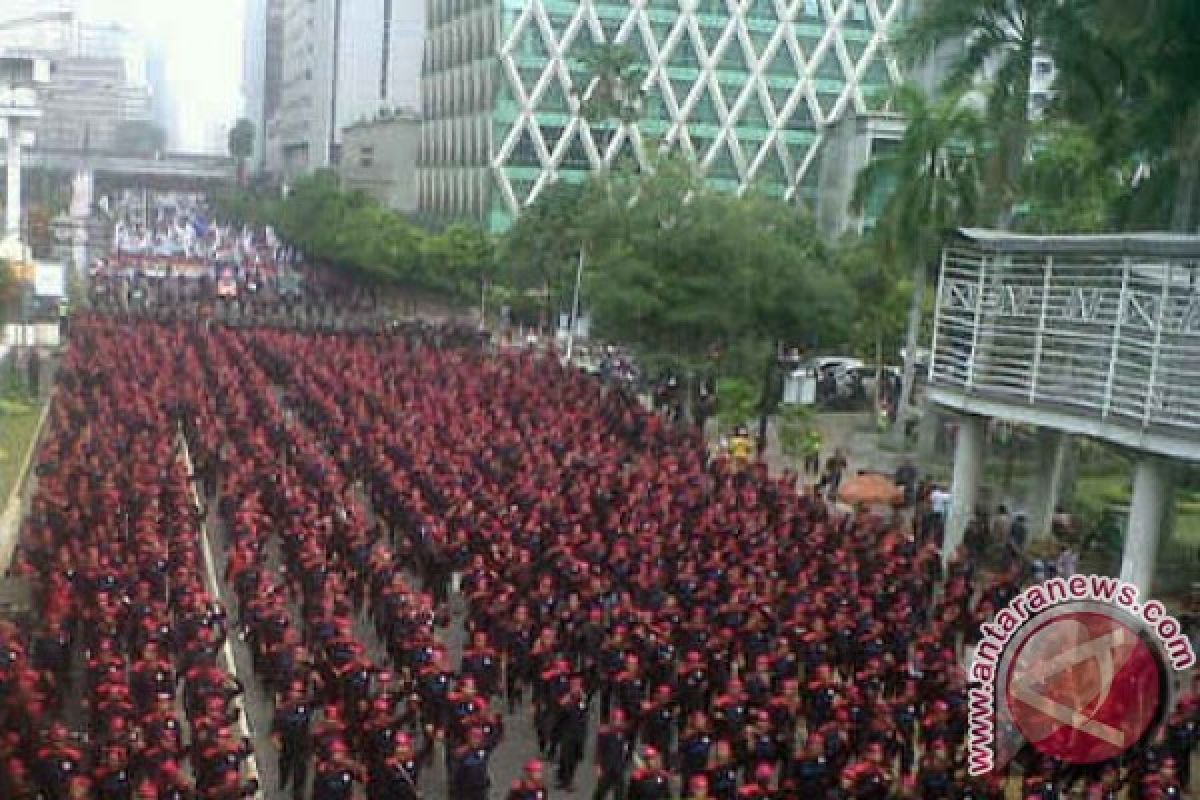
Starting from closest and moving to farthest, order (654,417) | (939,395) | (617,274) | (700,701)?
(700,701)
(939,395)
(654,417)
(617,274)

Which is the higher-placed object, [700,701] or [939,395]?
[939,395]

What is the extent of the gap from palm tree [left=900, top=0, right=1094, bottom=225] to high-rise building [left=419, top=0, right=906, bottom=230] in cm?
2945

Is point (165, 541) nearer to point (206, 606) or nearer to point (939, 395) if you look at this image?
point (206, 606)

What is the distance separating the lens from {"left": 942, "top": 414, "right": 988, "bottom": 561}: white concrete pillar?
62.3 feet

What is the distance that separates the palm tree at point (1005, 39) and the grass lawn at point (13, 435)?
1391cm

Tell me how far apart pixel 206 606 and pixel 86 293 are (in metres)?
33.1

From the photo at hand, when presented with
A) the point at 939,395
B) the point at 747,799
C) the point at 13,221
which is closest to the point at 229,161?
the point at 13,221

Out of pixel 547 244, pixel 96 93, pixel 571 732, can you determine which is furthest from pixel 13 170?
pixel 96 93

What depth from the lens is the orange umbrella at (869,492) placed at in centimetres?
2092

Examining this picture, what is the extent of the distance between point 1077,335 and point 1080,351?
0.76 ft

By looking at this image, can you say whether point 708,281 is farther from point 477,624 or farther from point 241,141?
point 241,141

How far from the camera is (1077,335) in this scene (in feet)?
53.0

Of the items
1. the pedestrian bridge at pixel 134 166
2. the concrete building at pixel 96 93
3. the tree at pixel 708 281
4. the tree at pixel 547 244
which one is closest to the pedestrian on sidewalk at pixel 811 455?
the tree at pixel 708 281

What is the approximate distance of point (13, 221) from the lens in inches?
1778
